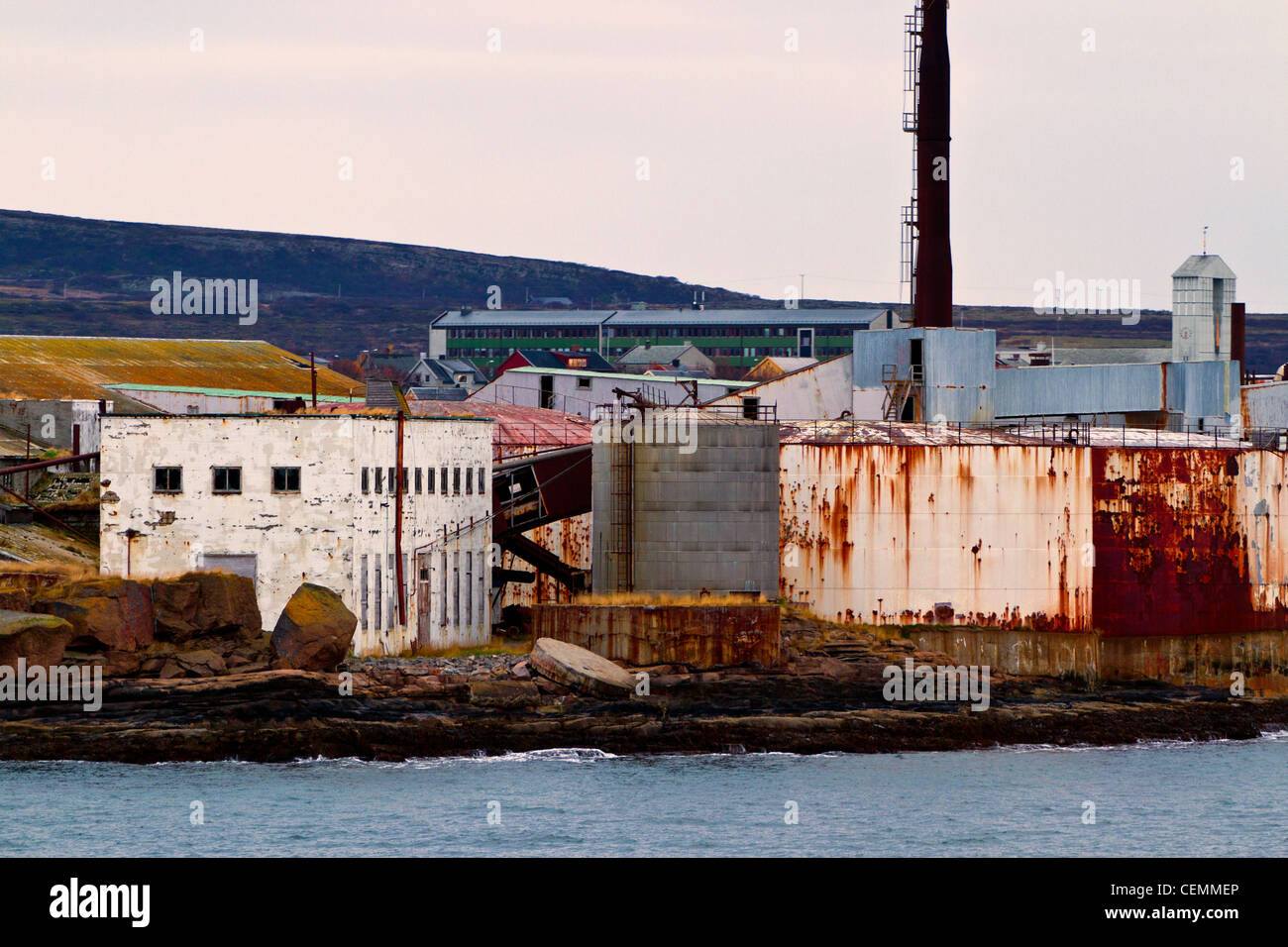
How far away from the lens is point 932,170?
67.1 meters

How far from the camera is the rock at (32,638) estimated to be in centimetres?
4559

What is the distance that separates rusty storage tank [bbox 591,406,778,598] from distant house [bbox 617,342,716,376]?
97692 millimetres

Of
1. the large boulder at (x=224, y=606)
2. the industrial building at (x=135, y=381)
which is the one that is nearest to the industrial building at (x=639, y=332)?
the industrial building at (x=135, y=381)

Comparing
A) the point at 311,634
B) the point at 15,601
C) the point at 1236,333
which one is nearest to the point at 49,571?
the point at 15,601

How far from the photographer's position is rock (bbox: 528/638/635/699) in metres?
48.4

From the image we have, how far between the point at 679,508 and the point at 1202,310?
99.1ft

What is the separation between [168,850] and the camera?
3819cm

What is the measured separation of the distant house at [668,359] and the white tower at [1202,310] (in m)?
76.6

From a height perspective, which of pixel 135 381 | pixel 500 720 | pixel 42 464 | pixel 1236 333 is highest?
pixel 1236 333

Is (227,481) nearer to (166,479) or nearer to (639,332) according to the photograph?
(166,479)

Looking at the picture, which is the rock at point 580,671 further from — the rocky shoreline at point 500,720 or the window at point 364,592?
the window at point 364,592

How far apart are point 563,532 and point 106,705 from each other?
1611cm

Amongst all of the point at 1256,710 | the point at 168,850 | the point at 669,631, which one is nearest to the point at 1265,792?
the point at 1256,710
